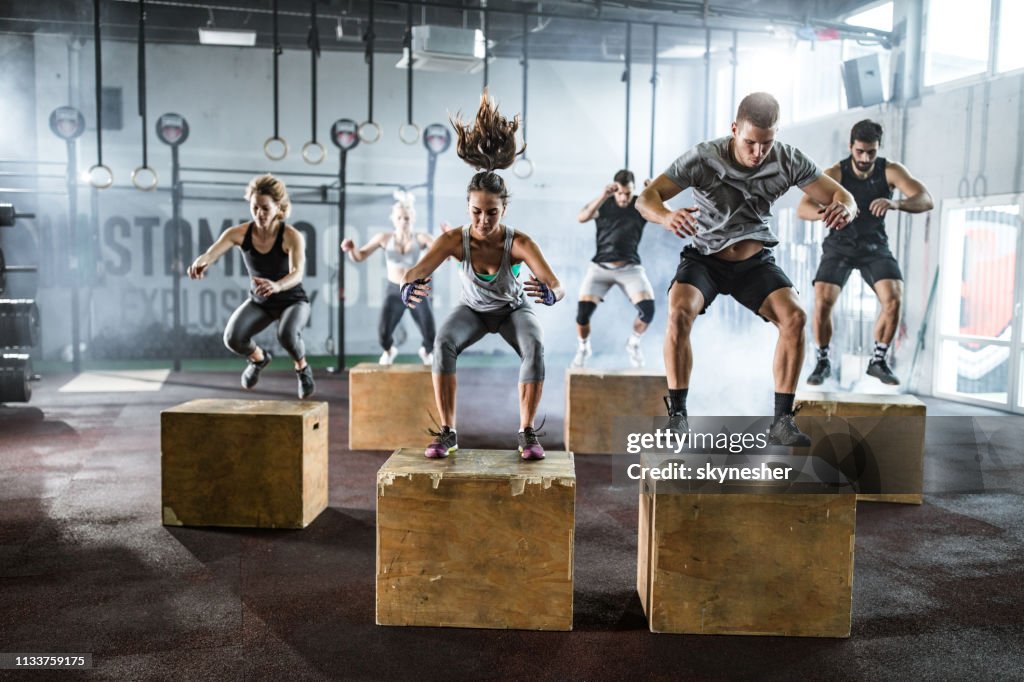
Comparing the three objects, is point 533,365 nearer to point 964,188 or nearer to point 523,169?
point 523,169

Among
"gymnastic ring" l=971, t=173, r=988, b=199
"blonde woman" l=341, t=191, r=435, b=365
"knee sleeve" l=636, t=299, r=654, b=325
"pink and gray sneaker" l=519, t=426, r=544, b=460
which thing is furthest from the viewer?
"gymnastic ring" l=971, t=173, r=988, b=199

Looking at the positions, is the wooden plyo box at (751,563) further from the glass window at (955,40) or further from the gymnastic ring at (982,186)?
the glass window at (955,40)

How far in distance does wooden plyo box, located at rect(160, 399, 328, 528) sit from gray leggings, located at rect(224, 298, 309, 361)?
99 cm

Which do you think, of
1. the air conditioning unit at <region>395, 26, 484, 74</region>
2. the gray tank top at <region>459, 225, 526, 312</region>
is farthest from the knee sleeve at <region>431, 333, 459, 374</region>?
the air conditioning unit at <region>395, 26, 484, 74</region>

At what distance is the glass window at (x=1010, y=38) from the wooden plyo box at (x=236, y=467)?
7434 mm

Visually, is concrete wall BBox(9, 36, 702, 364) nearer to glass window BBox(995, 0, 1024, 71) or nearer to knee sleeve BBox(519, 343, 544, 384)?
glass window BBox(995, 0, 1024, 71)

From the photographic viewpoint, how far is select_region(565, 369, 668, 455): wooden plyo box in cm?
591

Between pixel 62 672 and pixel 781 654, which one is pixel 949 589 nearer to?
pixel 781 654

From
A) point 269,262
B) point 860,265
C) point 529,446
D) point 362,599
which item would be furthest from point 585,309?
point 362,599

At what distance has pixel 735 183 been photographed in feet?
11.5

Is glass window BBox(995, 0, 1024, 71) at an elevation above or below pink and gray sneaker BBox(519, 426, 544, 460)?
above

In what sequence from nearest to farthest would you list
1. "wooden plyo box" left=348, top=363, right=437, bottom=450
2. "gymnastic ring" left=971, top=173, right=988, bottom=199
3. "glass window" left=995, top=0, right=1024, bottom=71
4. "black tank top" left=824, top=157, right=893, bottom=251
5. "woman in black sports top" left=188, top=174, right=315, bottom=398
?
"black tank top" left=824, top=157, right=893, bottom=251 → "woman in black sports top" left=188, top=174, right=315, bottom=398 → "wooden plyo box" left=348, top=363, right=437, bottom=450 → "glass window" left=995, top=0, right=1024, bottom=71 → "gymnastic ring" left=971, top=173, right=988, bottom=199

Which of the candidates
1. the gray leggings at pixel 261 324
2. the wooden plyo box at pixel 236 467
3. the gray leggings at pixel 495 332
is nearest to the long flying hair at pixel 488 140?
the gray leggings at pixel 495 332

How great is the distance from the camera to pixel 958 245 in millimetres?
8789
